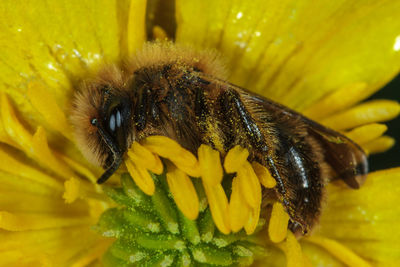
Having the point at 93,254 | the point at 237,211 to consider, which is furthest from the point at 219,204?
the point at 93,254

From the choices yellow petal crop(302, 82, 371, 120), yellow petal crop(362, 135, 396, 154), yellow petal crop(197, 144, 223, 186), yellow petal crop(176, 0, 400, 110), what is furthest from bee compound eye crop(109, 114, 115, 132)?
yellow petal crop(362, 135, 396, 154)

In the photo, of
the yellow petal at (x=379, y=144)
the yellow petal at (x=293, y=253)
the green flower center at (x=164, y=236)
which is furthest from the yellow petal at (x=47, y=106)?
the yellow petal at (x=379, y=144)

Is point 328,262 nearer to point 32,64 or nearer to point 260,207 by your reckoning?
point 260,207

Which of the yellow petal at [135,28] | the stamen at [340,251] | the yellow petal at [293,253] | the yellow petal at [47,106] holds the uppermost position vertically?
the yellow petal at [135,28]

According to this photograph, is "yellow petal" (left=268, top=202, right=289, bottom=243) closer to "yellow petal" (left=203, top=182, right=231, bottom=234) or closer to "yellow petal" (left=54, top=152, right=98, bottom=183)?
"yellow petal" (left=203, top=182, right=231, bottom=234)

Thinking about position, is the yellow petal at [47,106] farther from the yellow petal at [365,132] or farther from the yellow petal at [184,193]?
the yellow petal at [365,132]

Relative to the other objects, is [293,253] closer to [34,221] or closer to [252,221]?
[252,221]

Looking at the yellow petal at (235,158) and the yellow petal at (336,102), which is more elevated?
the yellow petal at (235,158)
